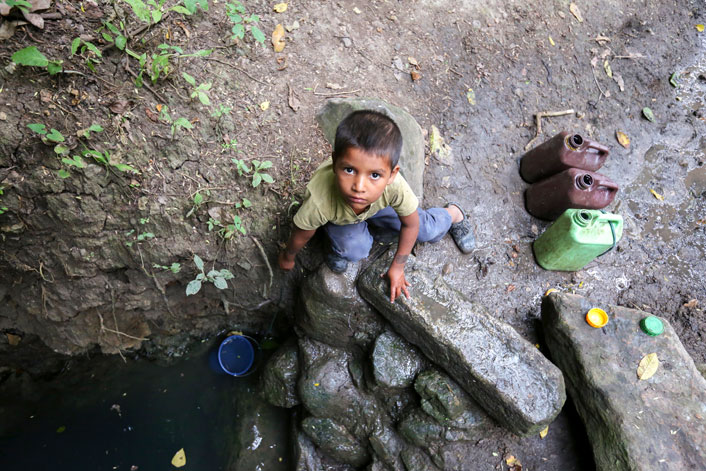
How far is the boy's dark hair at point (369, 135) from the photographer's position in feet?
6.17

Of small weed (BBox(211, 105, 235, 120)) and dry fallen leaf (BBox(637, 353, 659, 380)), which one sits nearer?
dry fallen leaf (BBox(637, 353, 659, 380))

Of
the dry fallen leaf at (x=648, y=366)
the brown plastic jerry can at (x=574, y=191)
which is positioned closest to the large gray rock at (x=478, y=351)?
the dry fallen leaf at (x=648, y=366)

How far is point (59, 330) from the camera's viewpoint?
3.36 m

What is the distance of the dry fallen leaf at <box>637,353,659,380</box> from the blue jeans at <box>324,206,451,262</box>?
1.66 meters

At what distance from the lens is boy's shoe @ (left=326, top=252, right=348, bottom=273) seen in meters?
2.84

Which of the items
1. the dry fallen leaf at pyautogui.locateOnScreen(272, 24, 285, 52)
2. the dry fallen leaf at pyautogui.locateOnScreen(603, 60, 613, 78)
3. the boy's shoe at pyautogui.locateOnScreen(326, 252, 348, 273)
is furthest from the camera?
the dry fallen leaf at pyautogui.locateOnScreen(603, 60, 613, 78)

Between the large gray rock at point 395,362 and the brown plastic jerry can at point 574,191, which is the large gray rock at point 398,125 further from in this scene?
the large gray rock at point 395,362

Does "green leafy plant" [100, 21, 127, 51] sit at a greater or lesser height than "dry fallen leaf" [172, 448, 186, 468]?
greater

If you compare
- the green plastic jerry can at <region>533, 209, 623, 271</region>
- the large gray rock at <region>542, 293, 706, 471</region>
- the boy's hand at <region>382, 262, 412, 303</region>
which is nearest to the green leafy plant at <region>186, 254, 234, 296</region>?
the boy's hand at <region>382, 262, 412, 303</region>

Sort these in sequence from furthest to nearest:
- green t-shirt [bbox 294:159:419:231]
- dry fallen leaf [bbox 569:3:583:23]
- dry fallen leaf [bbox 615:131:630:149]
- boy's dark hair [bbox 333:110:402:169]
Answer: dry fallen leaf [bbox 569:3:583:23] → dry fallen leaf [bbox 615:131:630:149] → green t-shirt [bbox 294:159:419:231] → boy's dark hair [bbox 333:110:402:169]

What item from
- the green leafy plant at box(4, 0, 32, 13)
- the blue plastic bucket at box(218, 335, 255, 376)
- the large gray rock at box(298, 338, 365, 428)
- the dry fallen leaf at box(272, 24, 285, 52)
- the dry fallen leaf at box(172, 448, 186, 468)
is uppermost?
the green leafy plant at box(4, 0, 32, 13)

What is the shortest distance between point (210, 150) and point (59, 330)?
6.71 feet

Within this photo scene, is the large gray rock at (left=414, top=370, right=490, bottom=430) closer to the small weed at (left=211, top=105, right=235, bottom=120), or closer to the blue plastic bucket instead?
the blue plastic bucket

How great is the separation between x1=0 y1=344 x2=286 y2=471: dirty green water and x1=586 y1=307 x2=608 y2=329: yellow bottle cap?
2900 mm
